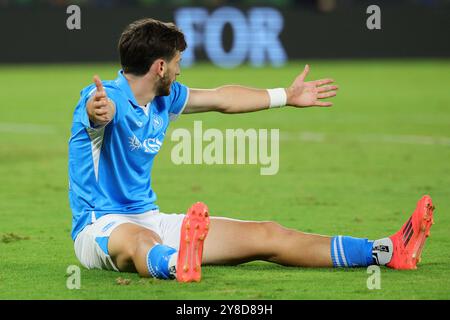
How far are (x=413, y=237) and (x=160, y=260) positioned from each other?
1619mm

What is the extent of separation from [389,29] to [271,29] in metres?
3.15

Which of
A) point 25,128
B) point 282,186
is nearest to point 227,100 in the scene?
point 282,186

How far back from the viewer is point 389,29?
2761 centimetres

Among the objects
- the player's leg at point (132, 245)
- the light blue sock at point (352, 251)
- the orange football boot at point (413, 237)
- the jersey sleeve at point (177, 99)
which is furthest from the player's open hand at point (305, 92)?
the player's leg at point (132, 245)

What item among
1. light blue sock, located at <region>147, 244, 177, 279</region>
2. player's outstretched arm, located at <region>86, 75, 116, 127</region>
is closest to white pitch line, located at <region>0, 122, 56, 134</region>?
player's outstretched arm, located at <region>86, 75, 116, 127</region>

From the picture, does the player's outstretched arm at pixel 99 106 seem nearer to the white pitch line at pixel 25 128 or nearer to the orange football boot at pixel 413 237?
the orange football boot at pixel 413 237

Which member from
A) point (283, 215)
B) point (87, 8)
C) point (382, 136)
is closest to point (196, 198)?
point (283, 215)

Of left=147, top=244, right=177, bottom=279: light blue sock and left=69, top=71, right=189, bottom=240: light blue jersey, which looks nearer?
left=147, top=244, right=177, bottom=279: light blue sock

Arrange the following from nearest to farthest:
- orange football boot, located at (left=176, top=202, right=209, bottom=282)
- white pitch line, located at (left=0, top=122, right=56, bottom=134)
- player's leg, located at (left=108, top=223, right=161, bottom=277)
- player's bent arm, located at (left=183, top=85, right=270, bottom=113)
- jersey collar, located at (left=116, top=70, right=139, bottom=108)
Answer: orange football boot, located at (left=176, top=202, right=209, bottom=282) → player's leg, located at (left=108, top=223, right=161, bottom=277) → jersey collar, located at (left=116, top=70, right=139, bottom=108) → player's bent arm, located at (left=183, top=85, right=270, bottom=113) → white pitch line, located at (left=0, top=122, right=56, bottom=134)

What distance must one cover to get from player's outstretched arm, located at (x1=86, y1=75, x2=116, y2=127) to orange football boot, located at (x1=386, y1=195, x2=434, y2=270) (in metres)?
1.99

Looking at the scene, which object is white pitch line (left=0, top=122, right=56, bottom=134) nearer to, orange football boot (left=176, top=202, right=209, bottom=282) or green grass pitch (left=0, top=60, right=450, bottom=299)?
green grass pitch (left=0, top=60, right=450, bottom=299)

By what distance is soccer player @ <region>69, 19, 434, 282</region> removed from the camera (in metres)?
6.57

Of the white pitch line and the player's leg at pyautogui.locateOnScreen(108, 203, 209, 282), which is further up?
the white pitch line
